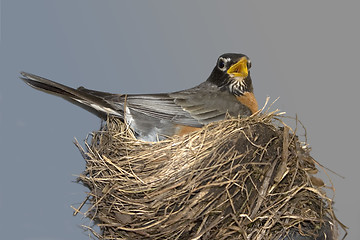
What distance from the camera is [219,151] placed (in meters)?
3.75

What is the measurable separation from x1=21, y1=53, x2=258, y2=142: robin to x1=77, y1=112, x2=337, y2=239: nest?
0.80ft

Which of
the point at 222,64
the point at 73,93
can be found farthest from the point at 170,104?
the point at 73,93

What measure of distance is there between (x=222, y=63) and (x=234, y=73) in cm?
17

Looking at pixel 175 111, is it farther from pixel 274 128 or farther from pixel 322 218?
pixel 322 218

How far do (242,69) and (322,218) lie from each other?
1.70m

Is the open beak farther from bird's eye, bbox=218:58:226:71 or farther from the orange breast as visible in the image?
the orange breast

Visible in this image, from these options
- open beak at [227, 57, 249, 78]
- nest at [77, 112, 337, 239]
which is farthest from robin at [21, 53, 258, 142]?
nest at [77, 112, 337, 239]

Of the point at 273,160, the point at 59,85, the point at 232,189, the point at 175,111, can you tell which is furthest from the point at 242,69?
the point at 59,85

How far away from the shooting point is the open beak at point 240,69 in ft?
15.4

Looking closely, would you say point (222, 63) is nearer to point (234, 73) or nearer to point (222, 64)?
point (222, 64)

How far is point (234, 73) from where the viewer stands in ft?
15.7

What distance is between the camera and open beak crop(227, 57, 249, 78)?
15.4ft

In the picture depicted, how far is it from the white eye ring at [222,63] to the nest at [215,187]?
89 cm

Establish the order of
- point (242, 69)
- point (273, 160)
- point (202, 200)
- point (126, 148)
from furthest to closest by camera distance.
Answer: point (242, 69) < point (126, 148) < point (273, 160) < point (202, 200)
